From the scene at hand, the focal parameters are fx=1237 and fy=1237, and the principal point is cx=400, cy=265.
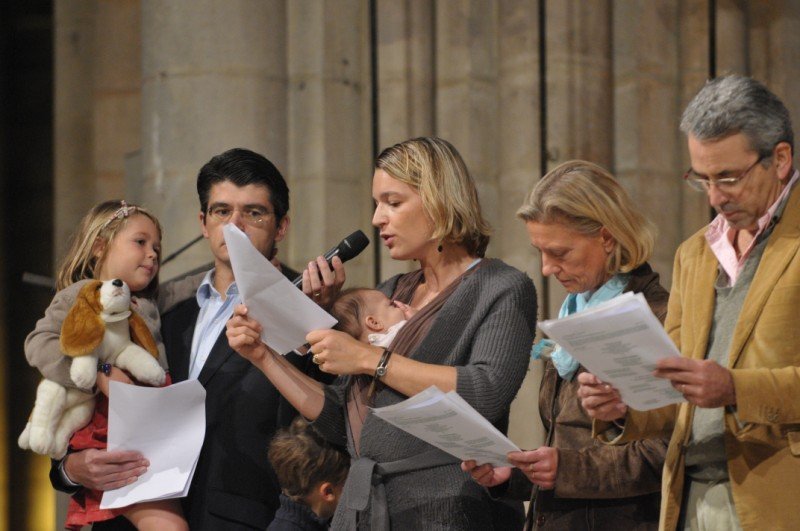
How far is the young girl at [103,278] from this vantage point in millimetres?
3102

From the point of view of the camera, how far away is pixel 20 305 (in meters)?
6.81

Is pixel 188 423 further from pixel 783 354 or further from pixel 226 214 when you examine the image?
pixel 783 354

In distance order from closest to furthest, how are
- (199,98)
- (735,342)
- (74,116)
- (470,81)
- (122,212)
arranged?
(735,342)
(122,212)
(199,98)
(470,81)
(74,116)

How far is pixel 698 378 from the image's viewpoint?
219 cm

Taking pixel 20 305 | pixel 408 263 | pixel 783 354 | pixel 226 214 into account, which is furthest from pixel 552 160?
pixel 20 305

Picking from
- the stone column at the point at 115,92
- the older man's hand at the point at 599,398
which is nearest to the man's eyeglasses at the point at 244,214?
the older man's hand at the point at 599,398

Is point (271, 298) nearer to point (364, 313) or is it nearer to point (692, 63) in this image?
point (364, 313)

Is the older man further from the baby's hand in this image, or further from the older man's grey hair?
the baby's hand

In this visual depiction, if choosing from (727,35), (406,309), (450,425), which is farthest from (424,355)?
(727,35)

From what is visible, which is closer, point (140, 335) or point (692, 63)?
point (140, 335)

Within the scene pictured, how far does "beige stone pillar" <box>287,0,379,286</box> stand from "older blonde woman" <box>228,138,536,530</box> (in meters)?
2.04

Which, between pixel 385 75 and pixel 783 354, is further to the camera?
pixel 385 75

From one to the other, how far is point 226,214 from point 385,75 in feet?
6.43

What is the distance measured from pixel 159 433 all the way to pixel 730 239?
1.48m
